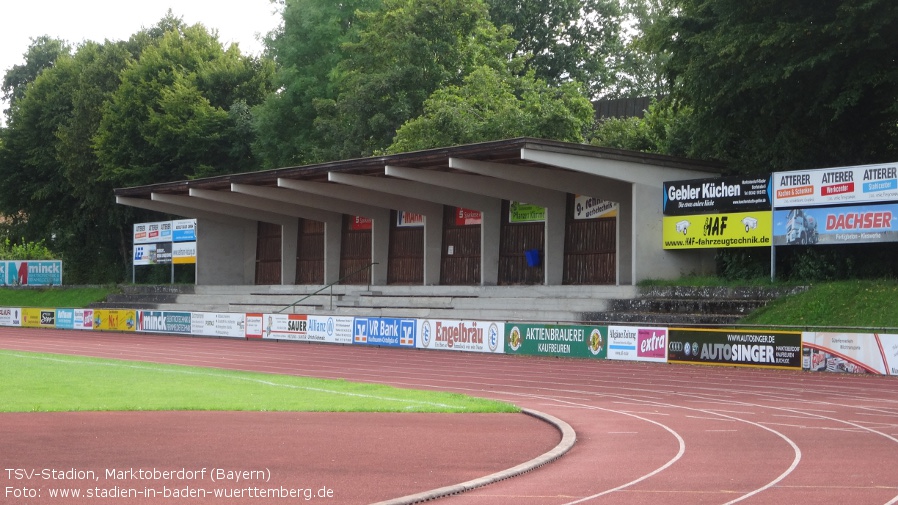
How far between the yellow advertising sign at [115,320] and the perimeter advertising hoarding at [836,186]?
96.6 feet

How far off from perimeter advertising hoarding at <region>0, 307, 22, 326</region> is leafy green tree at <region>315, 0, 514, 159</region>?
18636 millimetres

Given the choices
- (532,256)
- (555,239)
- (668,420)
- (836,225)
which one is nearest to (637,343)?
(836,225)

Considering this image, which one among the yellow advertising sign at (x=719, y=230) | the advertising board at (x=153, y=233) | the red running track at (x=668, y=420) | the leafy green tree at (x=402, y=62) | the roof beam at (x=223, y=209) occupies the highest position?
the leafy green tree at (x=402, y=62)

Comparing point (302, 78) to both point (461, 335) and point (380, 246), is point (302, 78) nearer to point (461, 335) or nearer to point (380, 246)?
point (380, 246)

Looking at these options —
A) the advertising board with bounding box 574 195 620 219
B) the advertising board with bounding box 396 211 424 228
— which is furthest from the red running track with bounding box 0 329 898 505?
the advertising board with bounding box 396 211 424 228

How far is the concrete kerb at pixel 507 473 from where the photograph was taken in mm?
9789

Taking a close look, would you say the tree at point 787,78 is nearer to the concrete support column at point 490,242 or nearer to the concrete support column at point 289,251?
the concrete support column at point 490,242

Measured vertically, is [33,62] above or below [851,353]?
above

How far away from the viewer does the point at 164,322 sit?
46.6m

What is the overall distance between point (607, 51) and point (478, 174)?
3449 cm

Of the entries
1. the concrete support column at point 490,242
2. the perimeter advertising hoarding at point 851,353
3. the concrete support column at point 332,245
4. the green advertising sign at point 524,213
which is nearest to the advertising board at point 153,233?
the concrete support column at point 332,245

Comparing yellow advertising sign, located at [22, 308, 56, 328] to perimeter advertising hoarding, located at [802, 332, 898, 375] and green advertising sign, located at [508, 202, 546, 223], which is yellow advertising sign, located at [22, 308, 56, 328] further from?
perimeter advertising hoarding, located at [802, 332, 898, 375]

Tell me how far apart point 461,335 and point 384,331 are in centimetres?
394

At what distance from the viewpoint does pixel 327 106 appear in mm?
55875
